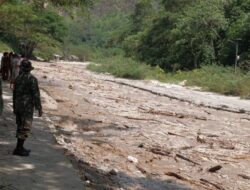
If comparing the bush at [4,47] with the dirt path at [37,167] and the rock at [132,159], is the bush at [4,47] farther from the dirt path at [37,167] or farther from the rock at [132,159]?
the rock at [132,159]

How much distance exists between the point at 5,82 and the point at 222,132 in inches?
435

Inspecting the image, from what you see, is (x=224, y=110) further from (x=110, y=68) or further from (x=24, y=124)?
(x=110, y=68)

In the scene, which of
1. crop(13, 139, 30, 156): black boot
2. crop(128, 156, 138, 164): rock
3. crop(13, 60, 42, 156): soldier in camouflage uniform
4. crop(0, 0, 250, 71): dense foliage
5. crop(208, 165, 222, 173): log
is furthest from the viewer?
crop(0, 0, 250, 71): dense foliage

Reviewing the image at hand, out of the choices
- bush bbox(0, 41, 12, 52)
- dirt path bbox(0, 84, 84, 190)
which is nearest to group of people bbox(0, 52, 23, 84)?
dirt path bbox(0, 84, 84, 190)

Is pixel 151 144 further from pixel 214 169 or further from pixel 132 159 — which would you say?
pixel 214 169

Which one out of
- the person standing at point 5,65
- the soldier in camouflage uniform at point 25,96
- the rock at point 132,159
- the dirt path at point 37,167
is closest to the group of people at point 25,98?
the soldier in camouflage uniform at point 25,96

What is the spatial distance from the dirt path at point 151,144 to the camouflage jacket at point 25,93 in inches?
59.3

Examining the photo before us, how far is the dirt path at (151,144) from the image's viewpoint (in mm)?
10405

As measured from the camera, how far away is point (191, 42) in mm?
52562

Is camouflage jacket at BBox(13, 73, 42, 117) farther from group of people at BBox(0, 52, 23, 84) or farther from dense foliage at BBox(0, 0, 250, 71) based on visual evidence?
dense foliage at BBox(0, 0, 250, 71)

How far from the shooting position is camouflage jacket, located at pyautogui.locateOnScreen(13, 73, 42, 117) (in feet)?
31.7

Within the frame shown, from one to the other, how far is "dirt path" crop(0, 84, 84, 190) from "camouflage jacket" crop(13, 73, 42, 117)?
88 cm

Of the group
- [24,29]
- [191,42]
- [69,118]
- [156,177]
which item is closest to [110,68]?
[191,42]

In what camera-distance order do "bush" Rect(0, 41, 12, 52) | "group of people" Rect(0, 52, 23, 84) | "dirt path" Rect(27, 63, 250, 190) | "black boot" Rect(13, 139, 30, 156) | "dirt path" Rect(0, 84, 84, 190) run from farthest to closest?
"bush" Rect(0, 41, 12, 52) → "group of people" Rect(0, 52, 23, 84) → "dirt path" Rect(27, 63, 250, 190) → "black boot" Rect(13, 139, 30, 156) → "dirt path" Rect(0, 84, 84, 190)
